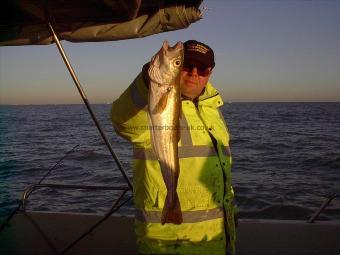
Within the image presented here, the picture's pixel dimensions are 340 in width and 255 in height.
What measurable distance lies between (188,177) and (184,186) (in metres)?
0.08

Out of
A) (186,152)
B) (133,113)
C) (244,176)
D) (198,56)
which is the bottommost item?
(244,176)

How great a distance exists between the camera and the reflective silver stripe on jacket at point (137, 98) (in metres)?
2.88

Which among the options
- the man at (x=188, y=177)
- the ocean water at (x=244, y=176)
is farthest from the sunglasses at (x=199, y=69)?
the ocean water at (x=244, y=176)

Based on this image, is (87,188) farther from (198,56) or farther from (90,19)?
(198,56)

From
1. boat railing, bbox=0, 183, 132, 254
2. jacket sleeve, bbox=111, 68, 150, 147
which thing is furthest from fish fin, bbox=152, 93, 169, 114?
boat railing, bbox=0, 183, 132, 254

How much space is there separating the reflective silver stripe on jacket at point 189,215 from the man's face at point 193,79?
957 mm

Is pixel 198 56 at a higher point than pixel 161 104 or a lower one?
higher

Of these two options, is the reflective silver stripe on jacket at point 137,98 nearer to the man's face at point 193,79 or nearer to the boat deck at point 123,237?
the man's face at point 193,79

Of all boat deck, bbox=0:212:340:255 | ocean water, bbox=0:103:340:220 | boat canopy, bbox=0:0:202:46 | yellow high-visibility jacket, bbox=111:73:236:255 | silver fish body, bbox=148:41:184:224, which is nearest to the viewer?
silver fish body, bbox=148:41:184:224

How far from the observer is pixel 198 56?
311 centimetres

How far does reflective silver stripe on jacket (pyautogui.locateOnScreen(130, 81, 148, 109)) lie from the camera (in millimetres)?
2881

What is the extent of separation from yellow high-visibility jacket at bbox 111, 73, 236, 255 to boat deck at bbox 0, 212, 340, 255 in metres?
2.08

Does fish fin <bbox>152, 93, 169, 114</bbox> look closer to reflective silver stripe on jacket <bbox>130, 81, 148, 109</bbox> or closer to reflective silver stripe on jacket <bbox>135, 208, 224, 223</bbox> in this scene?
reflective silver stripe on jacket <bbox>130, 81, 148, 109</bbox>

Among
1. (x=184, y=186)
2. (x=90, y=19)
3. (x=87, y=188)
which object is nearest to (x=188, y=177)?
(x=184, y=186)
